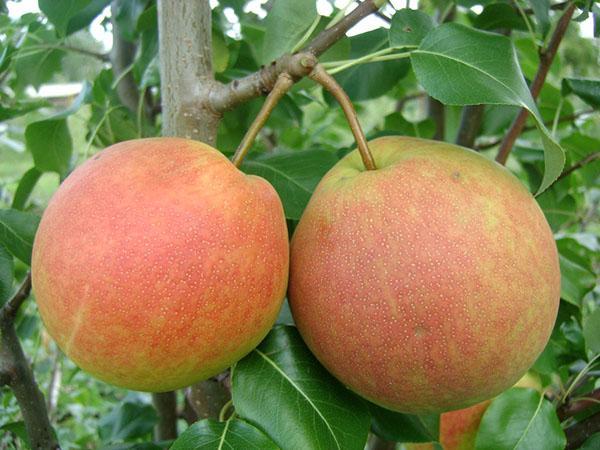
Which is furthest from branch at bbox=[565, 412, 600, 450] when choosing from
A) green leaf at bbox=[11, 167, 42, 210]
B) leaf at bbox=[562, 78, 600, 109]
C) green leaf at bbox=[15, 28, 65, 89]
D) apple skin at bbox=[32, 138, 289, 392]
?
green leaf at bbox=[15, 28, 65, 89]

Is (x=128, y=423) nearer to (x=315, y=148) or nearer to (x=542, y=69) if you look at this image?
(x=315, y=148)

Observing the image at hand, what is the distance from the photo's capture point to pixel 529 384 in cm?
112

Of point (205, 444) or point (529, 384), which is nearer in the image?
point (205, 444)

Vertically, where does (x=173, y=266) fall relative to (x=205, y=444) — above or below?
above

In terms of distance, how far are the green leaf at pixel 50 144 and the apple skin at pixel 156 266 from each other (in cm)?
42

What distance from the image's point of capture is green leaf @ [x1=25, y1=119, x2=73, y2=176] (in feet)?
3.58

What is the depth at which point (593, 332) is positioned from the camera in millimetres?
1009

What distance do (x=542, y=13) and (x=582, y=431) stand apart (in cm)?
62

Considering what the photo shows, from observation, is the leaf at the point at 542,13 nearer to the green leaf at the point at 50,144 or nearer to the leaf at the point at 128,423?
the green leaf at the point at 50,144

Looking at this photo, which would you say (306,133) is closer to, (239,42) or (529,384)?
(239,42)

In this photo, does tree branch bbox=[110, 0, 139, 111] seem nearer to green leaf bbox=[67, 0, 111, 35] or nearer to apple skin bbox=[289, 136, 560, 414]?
green leaf bbox=[67, 0, 111, 35]

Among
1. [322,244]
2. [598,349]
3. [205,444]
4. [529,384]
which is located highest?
[322,244]

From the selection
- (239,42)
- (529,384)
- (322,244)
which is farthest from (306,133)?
(322,244)

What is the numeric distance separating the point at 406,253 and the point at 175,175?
9.5 inches
